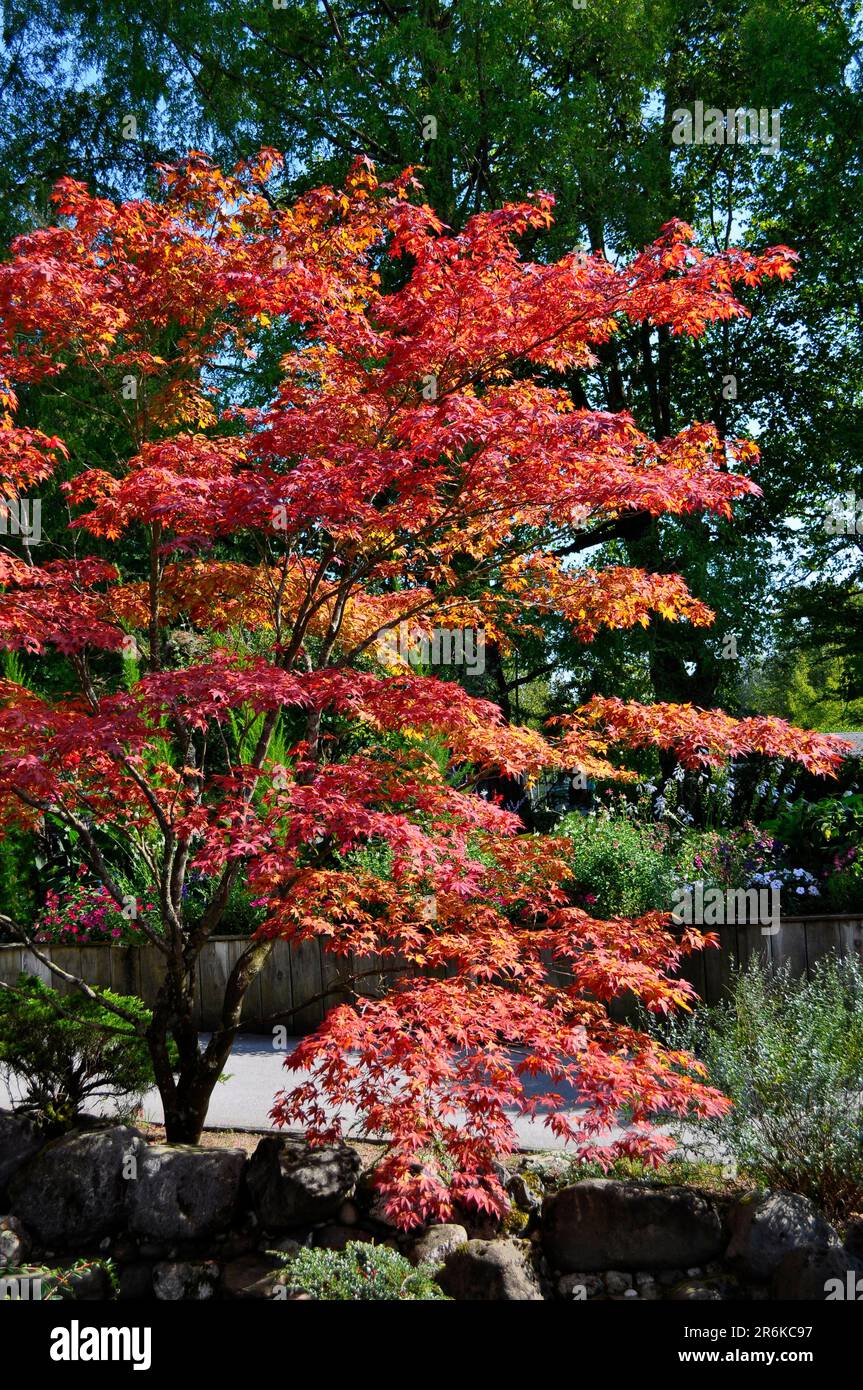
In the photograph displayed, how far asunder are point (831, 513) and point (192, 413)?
10277 mm

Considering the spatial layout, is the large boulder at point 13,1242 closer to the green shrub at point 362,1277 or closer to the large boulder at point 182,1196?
the large boulder at point 182,1196

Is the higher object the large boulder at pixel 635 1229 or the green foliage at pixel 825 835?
the green foliage at pixel 825 835

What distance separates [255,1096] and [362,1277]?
2.27 metres

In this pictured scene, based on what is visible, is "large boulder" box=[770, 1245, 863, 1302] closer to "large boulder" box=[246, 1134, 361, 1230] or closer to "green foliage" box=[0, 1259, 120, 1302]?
"large boulder" box=[246, 1134, 361, 1230]

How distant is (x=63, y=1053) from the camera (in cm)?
446

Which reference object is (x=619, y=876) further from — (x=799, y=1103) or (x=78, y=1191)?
(x=78, y=1191)

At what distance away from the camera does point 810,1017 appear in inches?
164

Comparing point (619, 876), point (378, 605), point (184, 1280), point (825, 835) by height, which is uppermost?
point (378, 605)

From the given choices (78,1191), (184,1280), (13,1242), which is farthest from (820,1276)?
(13,1242)

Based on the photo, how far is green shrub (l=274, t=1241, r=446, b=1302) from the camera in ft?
10.4

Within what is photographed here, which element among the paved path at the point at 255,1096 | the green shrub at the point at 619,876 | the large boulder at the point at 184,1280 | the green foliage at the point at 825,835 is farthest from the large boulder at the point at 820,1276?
the green foliage at the point at 825,835

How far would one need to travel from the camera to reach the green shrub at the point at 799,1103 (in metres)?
3.58

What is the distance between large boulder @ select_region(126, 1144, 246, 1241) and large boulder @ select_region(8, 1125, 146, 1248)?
65 millimetres

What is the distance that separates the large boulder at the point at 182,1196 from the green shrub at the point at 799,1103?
5.67ft
